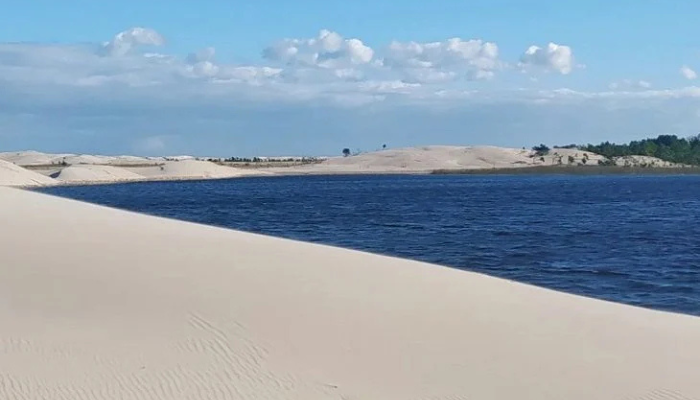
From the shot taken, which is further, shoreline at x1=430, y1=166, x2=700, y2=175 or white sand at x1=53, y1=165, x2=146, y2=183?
shoreline at x1=430, y1=166, x2=700, y2=175

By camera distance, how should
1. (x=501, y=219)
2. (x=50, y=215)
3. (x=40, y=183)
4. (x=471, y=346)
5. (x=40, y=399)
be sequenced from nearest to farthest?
(x=40, y=399) < (x=471, y=346) < (x=50, y=215) < (x=501, y=219) < (x=40, y=183)

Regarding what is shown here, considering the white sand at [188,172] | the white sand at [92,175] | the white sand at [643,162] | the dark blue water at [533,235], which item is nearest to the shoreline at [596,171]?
the white sand at [643,162]

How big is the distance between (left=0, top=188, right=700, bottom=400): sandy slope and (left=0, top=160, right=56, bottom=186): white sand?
101418mm

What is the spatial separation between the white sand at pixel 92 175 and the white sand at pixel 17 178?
41.8 ft

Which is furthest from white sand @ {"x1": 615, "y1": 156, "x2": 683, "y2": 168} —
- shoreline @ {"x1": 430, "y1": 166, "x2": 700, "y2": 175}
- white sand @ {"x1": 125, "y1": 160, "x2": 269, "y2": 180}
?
white sand @ {"x1": 125, "y1": 160, "x2": 269, "y2": 180}

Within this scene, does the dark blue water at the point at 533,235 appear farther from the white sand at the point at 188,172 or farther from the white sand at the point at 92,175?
the white sand at the point at 188,172

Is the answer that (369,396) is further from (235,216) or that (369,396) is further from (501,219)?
(235,216)

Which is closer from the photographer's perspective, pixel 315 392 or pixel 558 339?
pixel 315 392

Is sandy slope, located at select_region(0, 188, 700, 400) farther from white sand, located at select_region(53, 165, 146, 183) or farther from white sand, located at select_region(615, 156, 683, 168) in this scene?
white sand, located at select_region(615, 156, 683, 168)

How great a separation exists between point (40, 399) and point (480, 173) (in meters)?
182

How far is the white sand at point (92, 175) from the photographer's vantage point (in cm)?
13875

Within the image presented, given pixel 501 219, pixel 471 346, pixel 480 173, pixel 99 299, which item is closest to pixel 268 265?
pixel 99 299

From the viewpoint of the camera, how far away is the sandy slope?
31.8 feet

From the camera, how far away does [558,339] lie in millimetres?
11938
